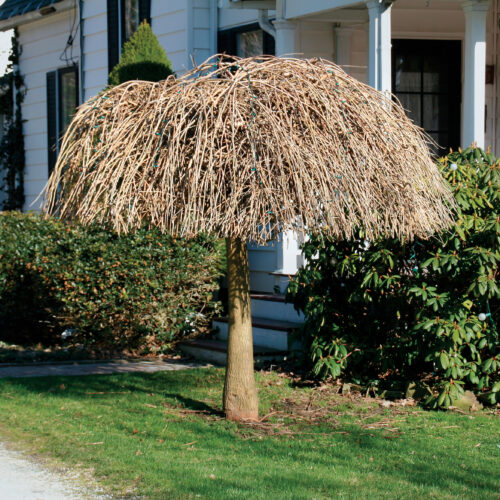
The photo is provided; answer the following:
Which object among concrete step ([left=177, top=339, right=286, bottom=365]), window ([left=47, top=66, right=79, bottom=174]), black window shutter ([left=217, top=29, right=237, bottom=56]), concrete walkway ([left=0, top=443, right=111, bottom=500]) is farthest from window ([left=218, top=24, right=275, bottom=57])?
concrete walkway ([left=0, top=443, right=111, bottom=500])

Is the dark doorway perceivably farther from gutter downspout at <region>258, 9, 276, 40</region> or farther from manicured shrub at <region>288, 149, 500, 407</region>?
manicured shrub at <region>288, 149, 500, 407</region>

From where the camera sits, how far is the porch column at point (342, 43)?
10.5 metres

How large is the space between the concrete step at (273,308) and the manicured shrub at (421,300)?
1390 mm

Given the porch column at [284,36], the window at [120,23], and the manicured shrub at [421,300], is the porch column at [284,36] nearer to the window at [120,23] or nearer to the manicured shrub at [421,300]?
the manicured shrub at [421,300]

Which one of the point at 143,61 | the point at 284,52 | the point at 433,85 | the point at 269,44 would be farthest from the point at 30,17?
the point at 433,85

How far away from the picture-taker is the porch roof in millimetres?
15336

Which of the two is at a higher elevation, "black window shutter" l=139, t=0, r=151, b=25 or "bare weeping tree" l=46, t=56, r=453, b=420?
"black window shutter" l=139, t=0, r=151, b=25

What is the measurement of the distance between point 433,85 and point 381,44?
105 inches

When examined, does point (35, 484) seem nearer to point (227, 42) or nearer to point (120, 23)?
point (227, 42)

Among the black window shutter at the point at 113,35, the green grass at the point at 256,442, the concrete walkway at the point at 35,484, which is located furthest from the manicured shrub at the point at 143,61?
the concrete walkway at the point at 35,484

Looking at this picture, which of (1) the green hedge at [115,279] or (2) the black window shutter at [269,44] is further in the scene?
(2) the black window shutter at [269,44]

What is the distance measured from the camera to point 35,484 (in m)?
4.95

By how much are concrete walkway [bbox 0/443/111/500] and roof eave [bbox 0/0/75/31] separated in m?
11.1

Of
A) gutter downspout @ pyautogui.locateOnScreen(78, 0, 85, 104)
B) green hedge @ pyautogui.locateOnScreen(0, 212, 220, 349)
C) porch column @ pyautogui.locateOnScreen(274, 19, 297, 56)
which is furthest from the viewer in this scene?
gutter downspout @ pyautogui.locateOnScreen(78, 0, 85, 104)
